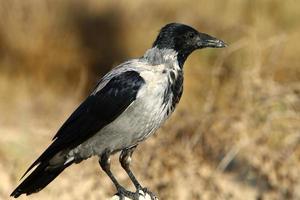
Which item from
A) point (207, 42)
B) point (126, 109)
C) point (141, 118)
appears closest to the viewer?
point (141, 118)

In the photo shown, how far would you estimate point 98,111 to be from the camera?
6.34 m

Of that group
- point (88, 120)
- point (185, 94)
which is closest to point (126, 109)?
point (88, 120)

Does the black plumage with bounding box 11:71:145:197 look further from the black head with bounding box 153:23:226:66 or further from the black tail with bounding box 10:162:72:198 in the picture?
the black head with bounding box 153:23:226:66

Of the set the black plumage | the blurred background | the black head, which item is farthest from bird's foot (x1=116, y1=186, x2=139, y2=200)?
the blurred background

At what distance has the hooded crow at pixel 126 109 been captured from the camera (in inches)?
241

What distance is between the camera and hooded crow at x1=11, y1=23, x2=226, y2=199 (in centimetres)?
612

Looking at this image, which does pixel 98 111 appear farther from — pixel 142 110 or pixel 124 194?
pixel 124 194

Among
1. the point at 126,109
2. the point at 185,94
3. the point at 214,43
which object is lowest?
the point at 126,109

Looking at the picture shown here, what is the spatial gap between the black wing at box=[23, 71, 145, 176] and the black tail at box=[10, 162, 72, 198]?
12 cm

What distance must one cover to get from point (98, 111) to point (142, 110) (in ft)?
1.18

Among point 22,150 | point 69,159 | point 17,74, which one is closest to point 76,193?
point 22,150

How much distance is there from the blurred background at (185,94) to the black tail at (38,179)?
1573 mm

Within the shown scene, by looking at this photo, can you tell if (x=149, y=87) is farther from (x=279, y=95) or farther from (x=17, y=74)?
(x=17, y=74)

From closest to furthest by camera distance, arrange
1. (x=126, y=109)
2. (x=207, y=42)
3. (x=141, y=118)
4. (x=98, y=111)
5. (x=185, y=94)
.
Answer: (x=141, y=118), (x=126, y=109), (x=98, y=111), (x=207, y=42), (x=185, y=94)
